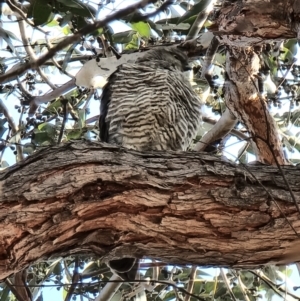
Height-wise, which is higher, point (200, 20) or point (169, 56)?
point (169, 56)

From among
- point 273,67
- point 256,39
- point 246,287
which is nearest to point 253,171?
point 256,39

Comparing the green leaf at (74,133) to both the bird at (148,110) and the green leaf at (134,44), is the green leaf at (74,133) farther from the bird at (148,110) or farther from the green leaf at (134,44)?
the green leaf at (134,44)

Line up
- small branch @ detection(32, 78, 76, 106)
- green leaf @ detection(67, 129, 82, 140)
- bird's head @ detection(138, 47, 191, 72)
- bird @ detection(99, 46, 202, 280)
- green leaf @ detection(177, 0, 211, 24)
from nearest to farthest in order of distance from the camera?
green leaf @ detection(177, 0, 211, 24) → bird @ detection(99, 46, 202, 280) → small branch @ detection(32, 78, 76, 106) → green leaf @ detection(67, 129, 82, 140) → bird's head @ detection(138, 47, 191, 72)

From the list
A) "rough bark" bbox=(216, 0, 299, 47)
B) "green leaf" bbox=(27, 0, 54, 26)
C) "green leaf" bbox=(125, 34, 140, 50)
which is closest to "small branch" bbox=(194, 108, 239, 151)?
"rough bark" bbox=(216, 0, 299, 47)

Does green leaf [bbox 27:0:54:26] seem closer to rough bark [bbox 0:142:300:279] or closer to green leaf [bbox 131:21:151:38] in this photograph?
green leaf [bbox 131:21:151:38]

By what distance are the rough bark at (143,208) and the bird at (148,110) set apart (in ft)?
2.84

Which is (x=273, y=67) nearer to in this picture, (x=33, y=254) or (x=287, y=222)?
(x=287, y=222)

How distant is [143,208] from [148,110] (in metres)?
0.98

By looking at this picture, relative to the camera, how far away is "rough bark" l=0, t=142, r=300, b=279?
5.01 feet

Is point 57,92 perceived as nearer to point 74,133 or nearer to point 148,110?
point 74,133

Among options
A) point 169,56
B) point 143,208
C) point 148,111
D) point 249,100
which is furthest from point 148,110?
point 143,208

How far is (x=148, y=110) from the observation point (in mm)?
2512

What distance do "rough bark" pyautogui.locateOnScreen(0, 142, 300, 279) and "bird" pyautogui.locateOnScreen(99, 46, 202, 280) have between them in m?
0.87

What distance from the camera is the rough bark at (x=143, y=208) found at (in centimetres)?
153
